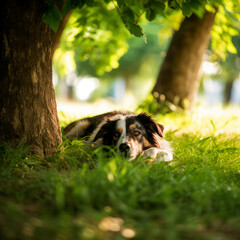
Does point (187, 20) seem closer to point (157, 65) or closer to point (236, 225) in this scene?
point (236, 225)

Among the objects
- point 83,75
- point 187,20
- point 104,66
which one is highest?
point 187,20

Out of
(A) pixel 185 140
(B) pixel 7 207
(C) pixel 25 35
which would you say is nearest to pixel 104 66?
(A) pixel 185 140

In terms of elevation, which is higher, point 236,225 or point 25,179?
point 236,225

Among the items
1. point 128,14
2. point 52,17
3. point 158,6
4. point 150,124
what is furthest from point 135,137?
point 52,17

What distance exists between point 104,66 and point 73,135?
9.68 feet

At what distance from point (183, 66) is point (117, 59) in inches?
69.8

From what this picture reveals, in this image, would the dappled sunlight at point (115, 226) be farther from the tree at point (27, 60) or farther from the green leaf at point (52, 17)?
the green leaf at point (52, 17)

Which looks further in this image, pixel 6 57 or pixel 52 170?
pixel 6 57

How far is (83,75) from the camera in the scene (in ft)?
94.0

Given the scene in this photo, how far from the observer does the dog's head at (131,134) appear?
382cm

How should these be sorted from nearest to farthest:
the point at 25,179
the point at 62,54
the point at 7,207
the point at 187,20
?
the point at 7,207
the point at 25,179
the point at 187,20
the point at 62,54

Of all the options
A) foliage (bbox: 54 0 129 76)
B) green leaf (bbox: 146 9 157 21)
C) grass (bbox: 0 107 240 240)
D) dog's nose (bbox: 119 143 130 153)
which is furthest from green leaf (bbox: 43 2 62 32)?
foliage (bbox: 54 0 129 76)

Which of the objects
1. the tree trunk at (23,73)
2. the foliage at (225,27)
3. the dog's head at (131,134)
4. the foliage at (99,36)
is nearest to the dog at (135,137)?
the dog's head at (131,134)

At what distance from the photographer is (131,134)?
4082 mm
